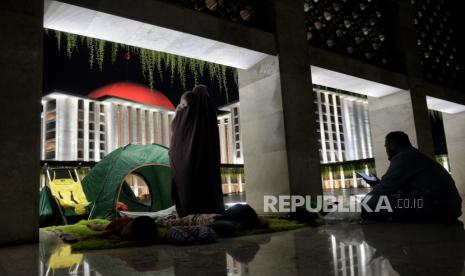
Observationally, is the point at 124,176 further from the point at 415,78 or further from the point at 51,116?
the point at 51,116

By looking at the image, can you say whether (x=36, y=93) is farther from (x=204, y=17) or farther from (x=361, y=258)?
(x=361, y=258)

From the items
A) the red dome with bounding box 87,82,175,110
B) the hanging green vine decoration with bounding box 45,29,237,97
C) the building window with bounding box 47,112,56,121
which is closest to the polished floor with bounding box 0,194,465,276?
the hanging green vine decoration with bounding box 45,29,237,97

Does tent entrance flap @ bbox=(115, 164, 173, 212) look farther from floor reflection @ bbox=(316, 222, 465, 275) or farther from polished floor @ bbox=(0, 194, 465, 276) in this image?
floor reflection @ bbox=(316, 222, 465, 275)

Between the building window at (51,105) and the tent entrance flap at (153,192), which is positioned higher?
the building window at (51,105)

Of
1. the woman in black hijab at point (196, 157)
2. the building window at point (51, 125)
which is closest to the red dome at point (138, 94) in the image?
the building window at point (51, 125)

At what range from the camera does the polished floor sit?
158cm

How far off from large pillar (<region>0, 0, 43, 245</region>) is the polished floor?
42 centimetres

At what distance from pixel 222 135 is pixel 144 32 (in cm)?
4570

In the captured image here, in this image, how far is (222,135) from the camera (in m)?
50.2

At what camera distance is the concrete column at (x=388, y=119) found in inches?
306

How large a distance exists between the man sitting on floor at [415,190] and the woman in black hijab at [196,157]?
1.70 metres

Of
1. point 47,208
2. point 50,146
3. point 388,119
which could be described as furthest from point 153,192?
point 50,146

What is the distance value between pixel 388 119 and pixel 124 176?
5678 millimetres

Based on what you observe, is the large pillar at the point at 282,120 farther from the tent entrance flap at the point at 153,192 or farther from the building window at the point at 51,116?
the building window at the point at 51,116
